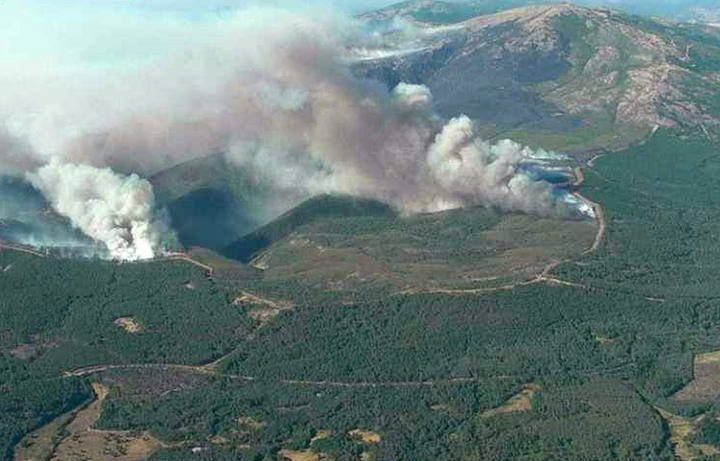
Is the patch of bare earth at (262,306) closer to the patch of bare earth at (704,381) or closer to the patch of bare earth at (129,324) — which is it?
the patch of bare earth at (129,324)

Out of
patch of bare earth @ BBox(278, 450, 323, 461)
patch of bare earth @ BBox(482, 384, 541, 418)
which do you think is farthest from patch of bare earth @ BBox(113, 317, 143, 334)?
patch of bare earth @ BBox(482, 384, 541, 418)

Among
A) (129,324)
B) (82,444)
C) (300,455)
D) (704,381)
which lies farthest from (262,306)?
(704,381)

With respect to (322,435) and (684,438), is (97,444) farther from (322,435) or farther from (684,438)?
(684,438)

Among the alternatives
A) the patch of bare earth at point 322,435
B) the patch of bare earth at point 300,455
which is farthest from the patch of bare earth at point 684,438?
the patch of bare earth at point 300,455

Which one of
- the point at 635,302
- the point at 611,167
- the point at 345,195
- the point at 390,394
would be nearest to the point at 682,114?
the point at 611,167

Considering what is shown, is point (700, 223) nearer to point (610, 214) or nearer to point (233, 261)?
point (610, 214)
